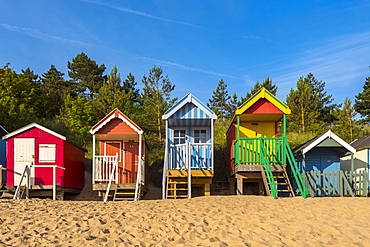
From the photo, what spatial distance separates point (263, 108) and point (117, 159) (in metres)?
7.27

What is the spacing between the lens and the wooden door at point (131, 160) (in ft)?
55.2

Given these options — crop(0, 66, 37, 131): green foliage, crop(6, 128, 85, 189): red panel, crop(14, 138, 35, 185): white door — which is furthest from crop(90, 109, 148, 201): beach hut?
crop(0, 66, 37, 131): green foliage

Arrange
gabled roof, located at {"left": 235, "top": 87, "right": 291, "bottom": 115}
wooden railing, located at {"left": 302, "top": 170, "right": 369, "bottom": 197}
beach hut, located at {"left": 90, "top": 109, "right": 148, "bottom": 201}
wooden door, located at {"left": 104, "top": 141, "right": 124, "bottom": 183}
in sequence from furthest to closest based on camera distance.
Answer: wooden door, located at {"left": 104, "top": 141, "right": 124, "bottom": 183}
gabled roof, located at {"left": 235, "top": 87, "right": 291, "bottom": 115}
beach hut, located at {"left": 90, "top": 109, "right": 148, "bottom": 201}
wooden railing, located at {"left": 302, "top": 170, "right": 369, "bottom": 197}

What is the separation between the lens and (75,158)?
57.9 feet

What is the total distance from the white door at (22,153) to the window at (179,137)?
21.9ft

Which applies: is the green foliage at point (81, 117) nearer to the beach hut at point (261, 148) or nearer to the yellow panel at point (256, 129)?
the yellow panel at point (256, 129)

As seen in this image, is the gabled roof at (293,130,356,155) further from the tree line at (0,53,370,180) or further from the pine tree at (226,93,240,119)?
the pine tree at (226,93,240,119)

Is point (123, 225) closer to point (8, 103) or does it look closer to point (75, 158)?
point (75, 158)

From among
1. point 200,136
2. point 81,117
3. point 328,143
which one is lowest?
point 328,143

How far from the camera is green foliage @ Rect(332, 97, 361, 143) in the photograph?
2734cm

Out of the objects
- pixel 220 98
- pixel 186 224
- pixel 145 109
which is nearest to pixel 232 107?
pixel 220 98

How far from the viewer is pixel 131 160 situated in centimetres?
1698

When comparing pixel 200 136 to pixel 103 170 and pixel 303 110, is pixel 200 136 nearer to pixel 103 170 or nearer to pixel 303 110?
pixel 103 170

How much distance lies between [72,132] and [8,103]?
17.4 ft
